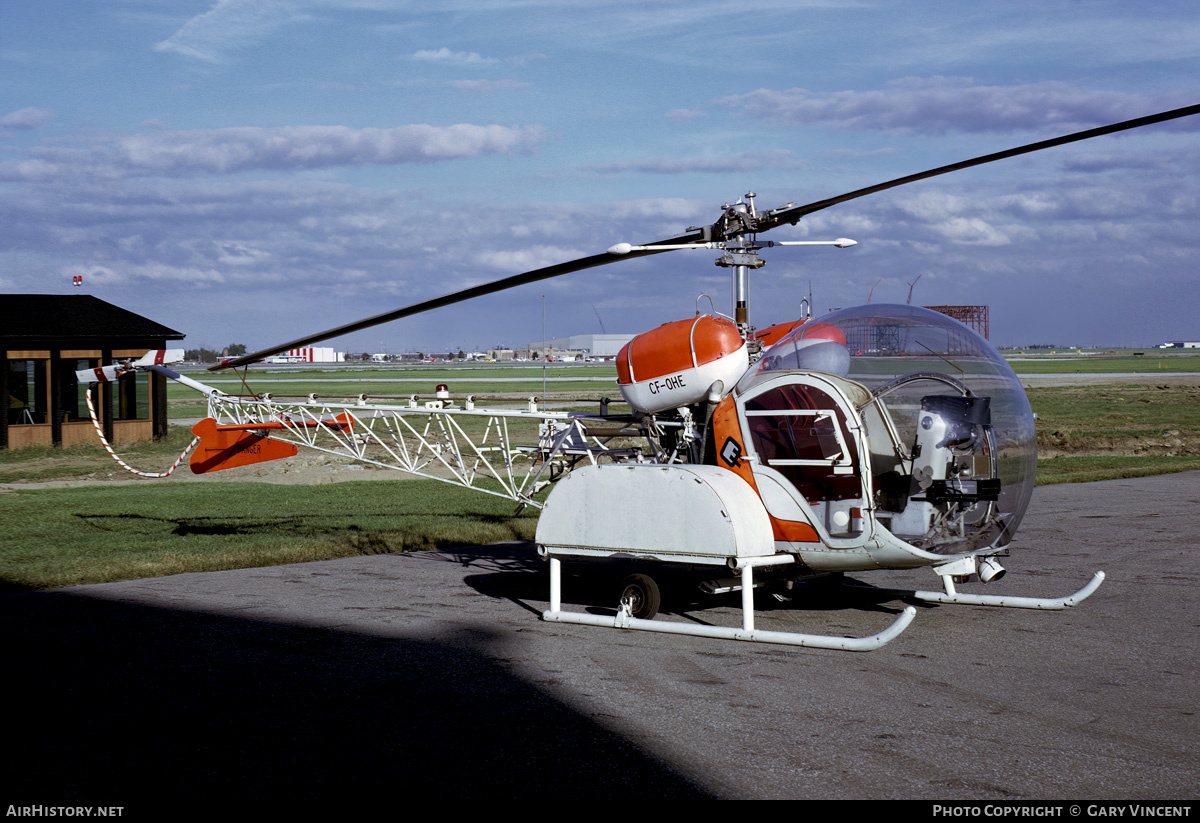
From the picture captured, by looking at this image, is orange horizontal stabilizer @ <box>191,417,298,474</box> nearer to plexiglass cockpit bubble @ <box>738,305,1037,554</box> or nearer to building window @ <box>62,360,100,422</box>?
plexiglass cockpit bubble @ <box>738,305,1037,554</box>

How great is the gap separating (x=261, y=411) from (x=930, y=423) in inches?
396

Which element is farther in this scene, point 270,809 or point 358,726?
point 358,726

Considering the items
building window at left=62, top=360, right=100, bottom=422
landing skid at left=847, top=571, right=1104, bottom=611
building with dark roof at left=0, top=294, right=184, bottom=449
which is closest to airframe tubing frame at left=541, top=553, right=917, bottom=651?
A: landing skid at left=847, top=571, right=1104, bottom=611

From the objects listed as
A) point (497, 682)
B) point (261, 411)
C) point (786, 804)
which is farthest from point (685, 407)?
point (261, 411)

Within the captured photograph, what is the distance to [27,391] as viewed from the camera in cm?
2739

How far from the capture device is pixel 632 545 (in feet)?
27.4

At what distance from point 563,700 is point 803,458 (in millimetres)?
2903

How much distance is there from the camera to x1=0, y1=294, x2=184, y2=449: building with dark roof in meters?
26.8

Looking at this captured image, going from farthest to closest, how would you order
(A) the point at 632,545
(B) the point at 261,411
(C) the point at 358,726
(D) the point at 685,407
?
(B) the point at 261,411 → (D) the point at 685,407 → (A) the point at 632,545 → (C) the point at 358,726

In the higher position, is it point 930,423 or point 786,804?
point 930,423

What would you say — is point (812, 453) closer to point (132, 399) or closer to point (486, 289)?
point (486, 289)

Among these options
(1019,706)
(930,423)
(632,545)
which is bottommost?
(1019,706)

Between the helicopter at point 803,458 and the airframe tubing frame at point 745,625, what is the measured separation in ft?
0.05

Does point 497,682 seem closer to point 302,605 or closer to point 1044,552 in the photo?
point 302,605
